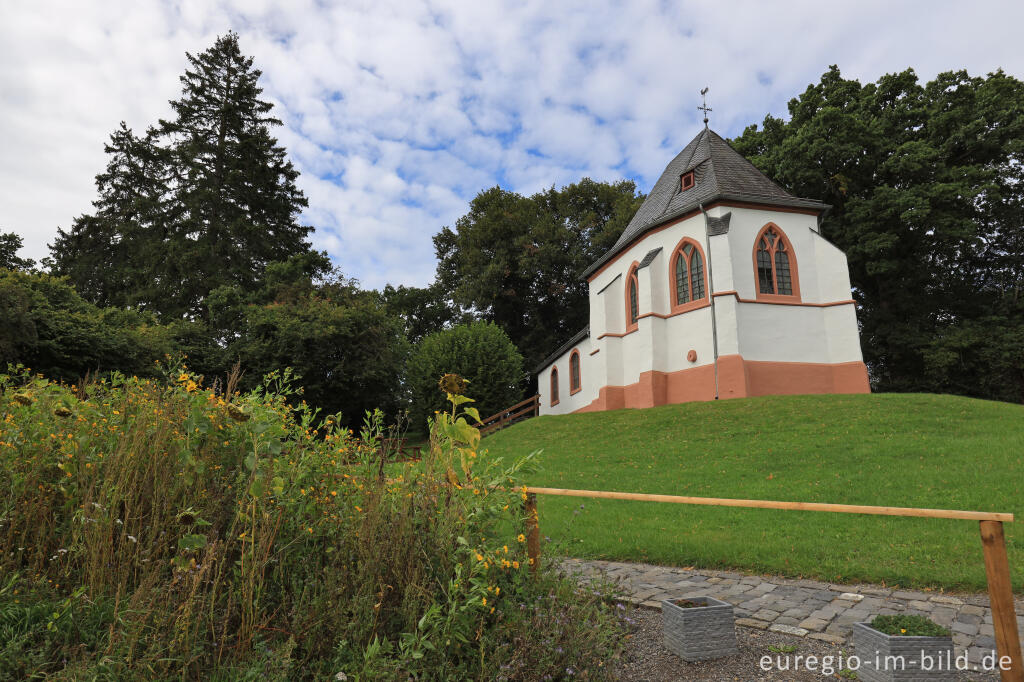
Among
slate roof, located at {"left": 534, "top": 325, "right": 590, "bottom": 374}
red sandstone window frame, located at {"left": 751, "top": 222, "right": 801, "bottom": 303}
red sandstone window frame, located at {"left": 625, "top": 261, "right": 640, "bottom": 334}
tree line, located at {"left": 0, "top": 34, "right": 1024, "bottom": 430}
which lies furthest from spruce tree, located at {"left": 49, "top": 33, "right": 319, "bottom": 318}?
red sandstone window frame, located at {"left": 751, "top": 222, "right": 801, "bottom": 303}

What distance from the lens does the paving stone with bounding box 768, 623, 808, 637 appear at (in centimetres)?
371

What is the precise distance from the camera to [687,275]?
2052 cm

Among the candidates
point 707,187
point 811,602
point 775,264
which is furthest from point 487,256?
point 811,602

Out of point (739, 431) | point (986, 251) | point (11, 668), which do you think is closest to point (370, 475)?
point (11, 668)

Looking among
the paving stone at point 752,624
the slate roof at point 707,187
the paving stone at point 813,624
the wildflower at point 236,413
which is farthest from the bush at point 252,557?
the slate roof at point 707,187

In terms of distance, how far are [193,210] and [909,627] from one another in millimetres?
34889

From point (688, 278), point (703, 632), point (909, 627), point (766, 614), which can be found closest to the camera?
point (909, 627)

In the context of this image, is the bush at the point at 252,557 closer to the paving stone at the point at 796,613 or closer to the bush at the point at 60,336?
the paving stone at the point at 796,613

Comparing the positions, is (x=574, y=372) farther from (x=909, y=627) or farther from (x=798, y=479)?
(x=909, y=627)

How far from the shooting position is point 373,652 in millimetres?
2279

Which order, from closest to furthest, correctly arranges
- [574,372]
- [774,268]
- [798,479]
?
1. [798,479]
2. [774,268]
3. [574,372]

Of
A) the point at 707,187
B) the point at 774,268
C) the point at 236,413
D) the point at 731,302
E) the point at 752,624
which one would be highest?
the point at 707,187

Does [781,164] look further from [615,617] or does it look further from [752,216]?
[615,617]

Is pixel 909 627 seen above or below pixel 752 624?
above
